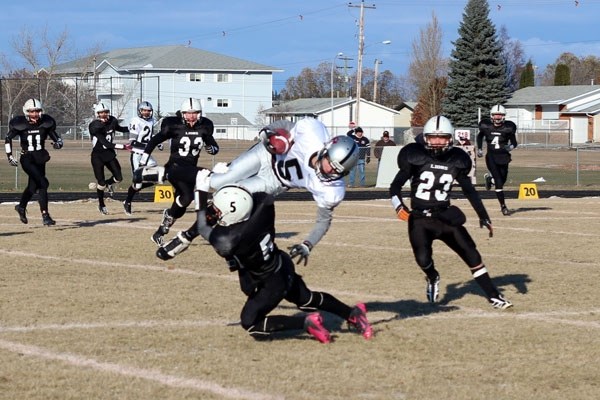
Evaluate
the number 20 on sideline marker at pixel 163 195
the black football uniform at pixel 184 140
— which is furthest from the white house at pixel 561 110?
the black football uniform at pixel 184 140

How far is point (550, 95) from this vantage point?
Answer: 8919cm

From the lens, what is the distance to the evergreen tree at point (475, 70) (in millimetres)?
73688

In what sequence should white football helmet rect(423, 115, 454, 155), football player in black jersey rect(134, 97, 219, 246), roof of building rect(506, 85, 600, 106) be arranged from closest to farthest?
white football helmet rect(423, 115, 454, 155) → football player in black jersey rect(134, 97, 219, 246) → roof of building rect(506, 85, 600, 106)

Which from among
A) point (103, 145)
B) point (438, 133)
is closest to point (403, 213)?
point (438, 133)

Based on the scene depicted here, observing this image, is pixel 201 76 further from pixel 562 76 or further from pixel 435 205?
pixel 435 205

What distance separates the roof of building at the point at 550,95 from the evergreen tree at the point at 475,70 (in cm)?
1229

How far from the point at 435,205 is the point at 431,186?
19 centimetres

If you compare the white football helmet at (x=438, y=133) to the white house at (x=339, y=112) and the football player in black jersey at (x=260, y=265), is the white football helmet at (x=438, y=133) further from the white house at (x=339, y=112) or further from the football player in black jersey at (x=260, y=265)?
the white house at (x=339, y=112)

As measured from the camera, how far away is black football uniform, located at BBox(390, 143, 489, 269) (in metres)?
9.50

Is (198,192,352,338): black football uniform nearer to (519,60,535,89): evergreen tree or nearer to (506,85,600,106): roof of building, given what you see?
(506,85,600,106): roof of building

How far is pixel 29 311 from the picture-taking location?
9.11 m

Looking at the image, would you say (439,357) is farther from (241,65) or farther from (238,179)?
(241,65)

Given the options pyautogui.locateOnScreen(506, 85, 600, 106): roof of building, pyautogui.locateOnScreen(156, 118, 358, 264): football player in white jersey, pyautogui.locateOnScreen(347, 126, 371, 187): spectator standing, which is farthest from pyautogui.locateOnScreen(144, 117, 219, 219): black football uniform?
pyautogui.locateOnScreen(506, 85, 600, 106): roof of building

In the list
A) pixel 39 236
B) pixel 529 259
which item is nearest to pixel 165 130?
pixel 39 236
